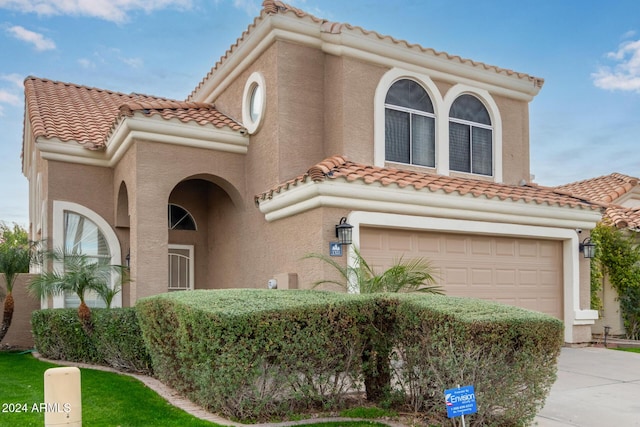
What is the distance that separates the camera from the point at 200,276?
14.8 m

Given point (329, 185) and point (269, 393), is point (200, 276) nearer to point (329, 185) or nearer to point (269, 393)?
point (329, 185)

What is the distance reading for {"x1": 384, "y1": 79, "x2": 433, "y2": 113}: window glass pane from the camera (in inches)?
504

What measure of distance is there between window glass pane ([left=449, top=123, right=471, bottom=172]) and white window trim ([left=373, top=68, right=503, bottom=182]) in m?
0.26

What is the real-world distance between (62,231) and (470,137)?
9702mm

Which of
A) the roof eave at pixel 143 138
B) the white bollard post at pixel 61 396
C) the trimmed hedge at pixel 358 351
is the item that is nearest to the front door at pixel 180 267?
the roof eave at pixel 143 138

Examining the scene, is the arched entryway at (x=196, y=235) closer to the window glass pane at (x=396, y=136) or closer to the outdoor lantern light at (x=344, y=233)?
the window glass pane at (x=396, y=136)

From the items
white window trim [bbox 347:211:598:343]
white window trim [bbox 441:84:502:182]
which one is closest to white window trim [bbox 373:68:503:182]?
white window trim [bbox 441:84:502:182]

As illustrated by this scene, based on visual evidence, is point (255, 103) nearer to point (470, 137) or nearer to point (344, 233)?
point (344, 233)

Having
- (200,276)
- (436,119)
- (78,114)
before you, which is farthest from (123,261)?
(436,119)

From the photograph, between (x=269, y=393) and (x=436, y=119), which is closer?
(x=269, y=393)

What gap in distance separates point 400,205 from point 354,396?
4.53 metres

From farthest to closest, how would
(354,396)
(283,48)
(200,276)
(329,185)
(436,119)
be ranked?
1. (200,276)
2. (436,119)
3. (283,48)
4. (329,185)
5. (354,396)

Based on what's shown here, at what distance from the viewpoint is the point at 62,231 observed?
13.1m

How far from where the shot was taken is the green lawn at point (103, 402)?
21.0ft
